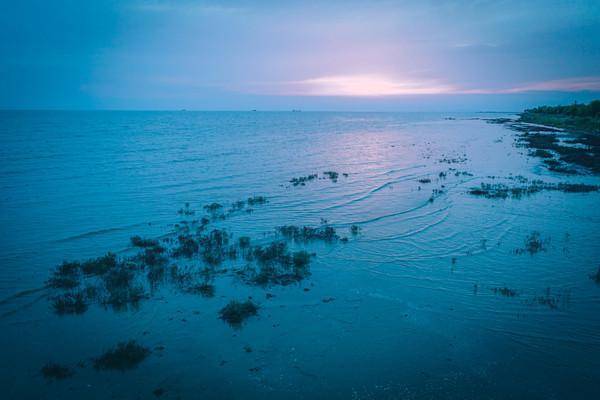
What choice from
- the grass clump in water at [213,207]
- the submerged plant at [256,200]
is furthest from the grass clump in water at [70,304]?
the submerged plant at [256,200]

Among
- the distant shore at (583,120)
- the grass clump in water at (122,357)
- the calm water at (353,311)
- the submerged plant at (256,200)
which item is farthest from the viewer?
the distant shore at (583,120)

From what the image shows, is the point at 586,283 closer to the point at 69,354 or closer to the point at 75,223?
the point at 69,354

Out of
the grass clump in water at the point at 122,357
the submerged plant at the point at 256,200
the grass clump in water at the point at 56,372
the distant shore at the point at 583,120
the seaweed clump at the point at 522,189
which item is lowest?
the grass clump in water at the point at 56,372

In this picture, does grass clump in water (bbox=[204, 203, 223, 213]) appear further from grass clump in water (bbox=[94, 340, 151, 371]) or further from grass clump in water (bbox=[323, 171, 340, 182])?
grass clump in water (bbox=[94, 340, 151, 371])

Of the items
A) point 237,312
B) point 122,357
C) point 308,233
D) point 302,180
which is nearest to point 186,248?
point 308,233

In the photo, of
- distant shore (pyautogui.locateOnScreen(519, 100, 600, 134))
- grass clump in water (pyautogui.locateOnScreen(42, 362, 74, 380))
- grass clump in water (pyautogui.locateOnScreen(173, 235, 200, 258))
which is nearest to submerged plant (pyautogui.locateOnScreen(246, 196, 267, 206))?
grass clump in water (pyautogui.locateOnScreen(173, 235, 200, 258))

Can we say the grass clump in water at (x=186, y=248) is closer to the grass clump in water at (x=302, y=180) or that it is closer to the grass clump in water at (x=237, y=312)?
the grass clump in water at (x=237, y=312)

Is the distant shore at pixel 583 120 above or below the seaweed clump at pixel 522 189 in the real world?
above

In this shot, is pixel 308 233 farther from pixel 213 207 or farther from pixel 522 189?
pixel 522 189
